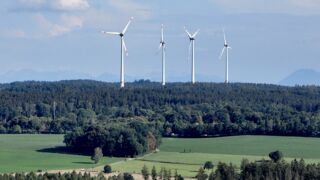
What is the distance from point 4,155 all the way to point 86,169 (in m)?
19.1

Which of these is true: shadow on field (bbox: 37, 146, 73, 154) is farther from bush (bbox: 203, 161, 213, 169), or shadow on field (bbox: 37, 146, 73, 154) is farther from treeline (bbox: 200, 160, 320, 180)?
treeline (bbox: 200, 160, 320, 180)

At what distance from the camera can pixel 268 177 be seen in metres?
81.2

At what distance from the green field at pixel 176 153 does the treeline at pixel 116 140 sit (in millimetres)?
2007

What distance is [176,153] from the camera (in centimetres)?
11269

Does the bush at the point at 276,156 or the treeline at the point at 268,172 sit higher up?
the bush at the point at 276,156

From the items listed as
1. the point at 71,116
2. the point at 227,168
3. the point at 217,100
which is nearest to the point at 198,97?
the point at 217,100

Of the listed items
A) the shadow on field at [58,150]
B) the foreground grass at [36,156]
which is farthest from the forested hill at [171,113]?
the shadow on field at [58,150]

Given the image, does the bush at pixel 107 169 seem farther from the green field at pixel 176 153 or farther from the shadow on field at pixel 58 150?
the shadow on field at pixel 58 150

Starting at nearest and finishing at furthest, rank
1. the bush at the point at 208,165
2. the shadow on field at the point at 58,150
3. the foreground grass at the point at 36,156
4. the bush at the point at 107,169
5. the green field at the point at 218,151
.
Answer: the bush at the point at 107,169, the bush at the point at 208,165, the foreground grass at the point at 36,156, the green field at the point at 218,151, the shadow on field at the point at 58,150

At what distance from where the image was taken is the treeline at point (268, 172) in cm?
8162

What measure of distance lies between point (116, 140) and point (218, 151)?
466 inches

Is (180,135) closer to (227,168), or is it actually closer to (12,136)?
(12,136)

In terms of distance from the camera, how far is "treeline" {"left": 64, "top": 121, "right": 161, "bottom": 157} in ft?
382

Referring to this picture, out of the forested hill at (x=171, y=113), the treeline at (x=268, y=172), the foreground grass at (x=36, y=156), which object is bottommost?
the treeline at (x=268, y=172)
